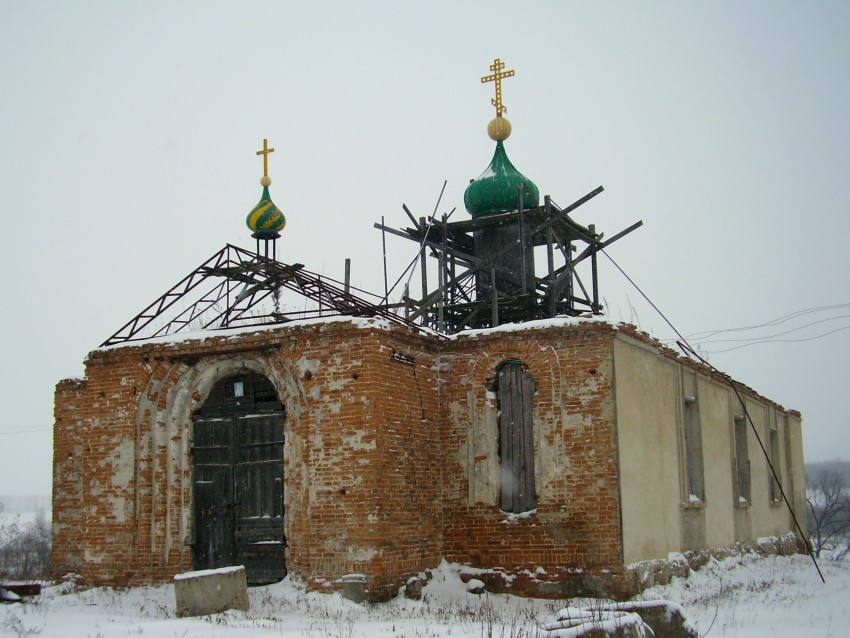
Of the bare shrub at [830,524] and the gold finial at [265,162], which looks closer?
the gold finial at [265,162]

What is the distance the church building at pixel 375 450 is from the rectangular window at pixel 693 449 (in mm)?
337

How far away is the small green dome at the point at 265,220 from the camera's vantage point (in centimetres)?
1627

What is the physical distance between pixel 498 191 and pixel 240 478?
302 inches

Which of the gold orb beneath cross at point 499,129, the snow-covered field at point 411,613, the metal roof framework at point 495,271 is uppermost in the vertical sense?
the gold orb beneath cross at point 499,129

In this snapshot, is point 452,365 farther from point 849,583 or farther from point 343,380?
point 849,583

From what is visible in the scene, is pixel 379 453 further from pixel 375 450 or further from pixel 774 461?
pixel 774 461

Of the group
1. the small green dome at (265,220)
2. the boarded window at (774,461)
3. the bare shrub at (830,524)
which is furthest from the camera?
the bare shrub at (830,524)

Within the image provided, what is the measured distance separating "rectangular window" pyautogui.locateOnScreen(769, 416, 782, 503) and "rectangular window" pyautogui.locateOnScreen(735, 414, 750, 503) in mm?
2294

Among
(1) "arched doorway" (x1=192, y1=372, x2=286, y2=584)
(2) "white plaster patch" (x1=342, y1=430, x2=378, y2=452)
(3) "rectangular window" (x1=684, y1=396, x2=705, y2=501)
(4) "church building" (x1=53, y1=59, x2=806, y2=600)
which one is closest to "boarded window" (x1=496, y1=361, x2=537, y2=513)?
(4) "church building" (x1=53, y1=59, x2=806, y2=600)

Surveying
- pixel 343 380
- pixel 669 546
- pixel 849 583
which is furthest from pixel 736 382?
pixel 343 380

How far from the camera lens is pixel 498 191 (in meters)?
19.0

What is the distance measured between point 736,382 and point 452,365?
25.0 ft

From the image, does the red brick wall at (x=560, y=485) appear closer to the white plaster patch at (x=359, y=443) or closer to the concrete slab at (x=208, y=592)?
the white plaster patch at (x=359, y=443)

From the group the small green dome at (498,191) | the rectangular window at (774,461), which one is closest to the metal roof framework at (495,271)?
the small green dome at (498,191)
